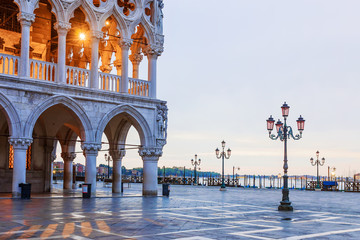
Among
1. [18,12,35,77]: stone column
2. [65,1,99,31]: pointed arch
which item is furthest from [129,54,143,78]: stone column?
[18,12,35,77]: stone column

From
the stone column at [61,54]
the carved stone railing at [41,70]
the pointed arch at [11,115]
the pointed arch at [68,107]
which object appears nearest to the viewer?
the pointed arch at [11,115]

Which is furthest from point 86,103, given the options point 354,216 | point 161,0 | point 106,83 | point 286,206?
point 354,216

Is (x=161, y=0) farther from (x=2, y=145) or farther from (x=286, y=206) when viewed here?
(x=286, y=206)

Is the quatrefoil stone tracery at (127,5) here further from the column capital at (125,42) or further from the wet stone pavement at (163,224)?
the wet stone pavement at (163,224)

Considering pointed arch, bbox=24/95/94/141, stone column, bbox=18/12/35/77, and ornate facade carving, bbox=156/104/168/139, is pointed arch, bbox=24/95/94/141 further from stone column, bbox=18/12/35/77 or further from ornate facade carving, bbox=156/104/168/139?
ornate facade carving, bbox=156/104/168/139

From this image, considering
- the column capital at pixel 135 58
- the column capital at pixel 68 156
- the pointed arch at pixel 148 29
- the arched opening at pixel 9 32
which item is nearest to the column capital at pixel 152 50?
the pointed arch at pixel 148 29

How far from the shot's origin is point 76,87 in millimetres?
22484

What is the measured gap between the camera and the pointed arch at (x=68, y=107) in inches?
832

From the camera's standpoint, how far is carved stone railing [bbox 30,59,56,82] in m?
22.0

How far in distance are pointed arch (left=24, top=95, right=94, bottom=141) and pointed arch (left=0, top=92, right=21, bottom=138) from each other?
0.39 meters

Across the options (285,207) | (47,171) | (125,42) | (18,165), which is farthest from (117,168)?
(285,207)

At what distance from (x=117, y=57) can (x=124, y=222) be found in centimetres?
1752

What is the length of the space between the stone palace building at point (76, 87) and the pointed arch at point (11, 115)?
0.14 ft

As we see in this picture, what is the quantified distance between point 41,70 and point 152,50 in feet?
21.5
